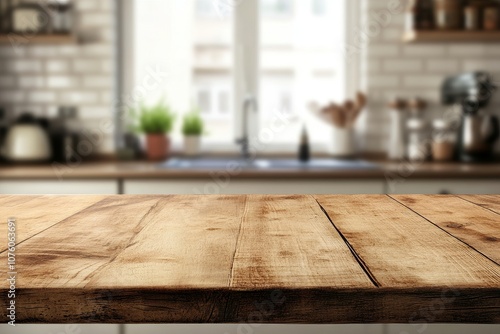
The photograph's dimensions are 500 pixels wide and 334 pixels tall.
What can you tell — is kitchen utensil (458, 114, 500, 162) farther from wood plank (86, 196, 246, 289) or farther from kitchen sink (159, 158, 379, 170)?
wood plank (86, 196, 246, 289)

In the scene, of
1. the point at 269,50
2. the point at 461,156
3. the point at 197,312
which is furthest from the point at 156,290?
the point at 269,50

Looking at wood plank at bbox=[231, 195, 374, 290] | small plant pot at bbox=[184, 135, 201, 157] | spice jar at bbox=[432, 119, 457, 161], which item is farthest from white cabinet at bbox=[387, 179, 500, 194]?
wood plank at bbox=[231, 195, 374, 290]

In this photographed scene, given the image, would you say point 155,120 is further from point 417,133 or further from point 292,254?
point 292,254

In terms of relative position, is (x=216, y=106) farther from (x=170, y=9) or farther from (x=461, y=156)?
(x=461, y=156)

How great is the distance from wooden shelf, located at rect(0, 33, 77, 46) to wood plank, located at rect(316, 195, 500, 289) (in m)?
2.30

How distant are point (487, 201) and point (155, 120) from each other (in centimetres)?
220

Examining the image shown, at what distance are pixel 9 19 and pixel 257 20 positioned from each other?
1344 mm

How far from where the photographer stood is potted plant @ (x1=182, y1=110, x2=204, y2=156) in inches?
135

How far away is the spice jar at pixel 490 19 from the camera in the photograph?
321 centimetres

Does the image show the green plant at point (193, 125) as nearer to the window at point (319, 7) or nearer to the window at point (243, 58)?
the window at point (243, 58)

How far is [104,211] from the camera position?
129cm

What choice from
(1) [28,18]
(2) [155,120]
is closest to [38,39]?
(1) [28,18]

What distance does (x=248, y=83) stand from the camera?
3.56 meters

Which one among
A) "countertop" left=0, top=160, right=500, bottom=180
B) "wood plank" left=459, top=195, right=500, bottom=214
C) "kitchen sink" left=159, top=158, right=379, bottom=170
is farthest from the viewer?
"kitchen sink" left=159, top=158, right=379, bottom=170
